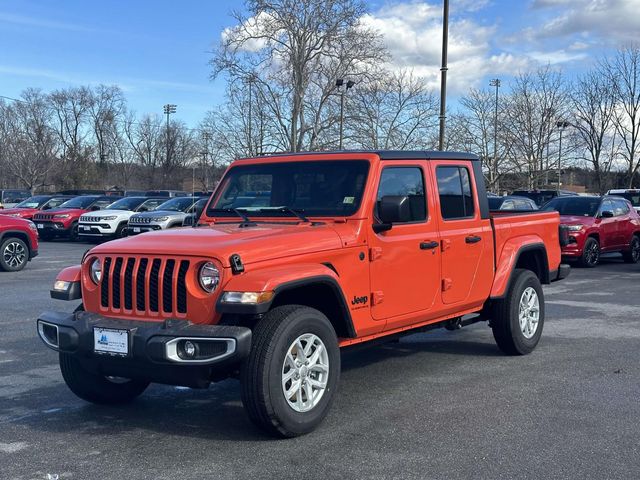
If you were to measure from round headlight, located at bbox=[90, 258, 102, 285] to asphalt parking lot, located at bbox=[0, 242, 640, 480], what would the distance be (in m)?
1.06

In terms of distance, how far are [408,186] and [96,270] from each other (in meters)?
2.65

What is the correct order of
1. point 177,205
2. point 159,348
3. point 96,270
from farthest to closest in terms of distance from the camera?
1. point 177,205
2. point 96,270
3. point 159,348

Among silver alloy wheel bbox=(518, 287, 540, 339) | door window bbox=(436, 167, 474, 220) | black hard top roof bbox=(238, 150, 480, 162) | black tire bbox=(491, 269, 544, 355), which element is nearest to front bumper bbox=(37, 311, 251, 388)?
black hard top roof bbox=(238, 150, 480, 162)

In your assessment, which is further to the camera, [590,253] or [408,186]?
[590,253]

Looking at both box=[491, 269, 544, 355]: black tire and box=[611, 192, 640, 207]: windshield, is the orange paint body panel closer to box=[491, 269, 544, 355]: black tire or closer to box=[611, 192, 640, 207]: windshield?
box=[491, 269, 544, 355]: black tire

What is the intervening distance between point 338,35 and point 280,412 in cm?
3856

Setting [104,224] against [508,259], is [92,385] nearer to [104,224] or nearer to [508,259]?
[508,259]

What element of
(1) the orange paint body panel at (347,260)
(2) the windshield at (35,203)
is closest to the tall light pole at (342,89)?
(2) the windshield at (35,203)

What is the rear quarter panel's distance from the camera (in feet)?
24.8

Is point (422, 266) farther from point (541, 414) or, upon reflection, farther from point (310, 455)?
point (310, 455)

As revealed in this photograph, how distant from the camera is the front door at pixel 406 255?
19.8ft

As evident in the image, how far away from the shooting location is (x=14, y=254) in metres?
16.0

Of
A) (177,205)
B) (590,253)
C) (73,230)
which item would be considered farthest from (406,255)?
(73,230)

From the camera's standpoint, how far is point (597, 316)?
10586 mm
